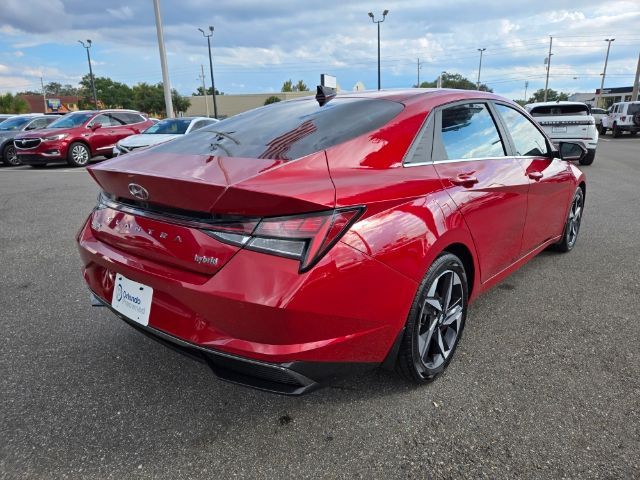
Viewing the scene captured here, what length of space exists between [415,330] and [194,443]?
1132mm

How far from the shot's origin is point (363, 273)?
73.8 inches

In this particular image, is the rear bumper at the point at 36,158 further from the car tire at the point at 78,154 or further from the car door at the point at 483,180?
the car door at the point at 483,180

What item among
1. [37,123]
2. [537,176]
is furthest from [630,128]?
[37,123]

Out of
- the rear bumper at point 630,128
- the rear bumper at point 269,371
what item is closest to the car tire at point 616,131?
the rear bumper at point 630,128

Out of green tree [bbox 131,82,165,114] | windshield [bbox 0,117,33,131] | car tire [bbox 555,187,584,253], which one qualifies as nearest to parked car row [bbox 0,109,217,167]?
windshield [bbox 0,117,33,131]

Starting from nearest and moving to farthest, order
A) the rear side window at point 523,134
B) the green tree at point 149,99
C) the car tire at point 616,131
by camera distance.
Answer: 1. the rear side window at point 523,134
2. the car tire at point 616,131
3. the green tree at point 149,99

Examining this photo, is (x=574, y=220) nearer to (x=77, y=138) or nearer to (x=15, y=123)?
(x=77, y=138)

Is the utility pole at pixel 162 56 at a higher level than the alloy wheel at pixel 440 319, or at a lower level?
higher

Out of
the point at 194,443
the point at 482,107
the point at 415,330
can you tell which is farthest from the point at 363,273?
the point at 482,107

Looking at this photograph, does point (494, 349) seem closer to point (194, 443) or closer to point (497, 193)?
point (497, 193)

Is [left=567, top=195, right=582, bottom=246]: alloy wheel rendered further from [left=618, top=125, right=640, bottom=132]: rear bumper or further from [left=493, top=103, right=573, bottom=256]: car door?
[left=618, top=125, right=640, bottom=132]: rear bumper

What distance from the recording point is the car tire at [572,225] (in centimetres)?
450

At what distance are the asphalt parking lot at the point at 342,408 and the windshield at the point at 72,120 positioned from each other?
1172 centimetres

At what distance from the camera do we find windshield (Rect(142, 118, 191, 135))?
11.3 m
